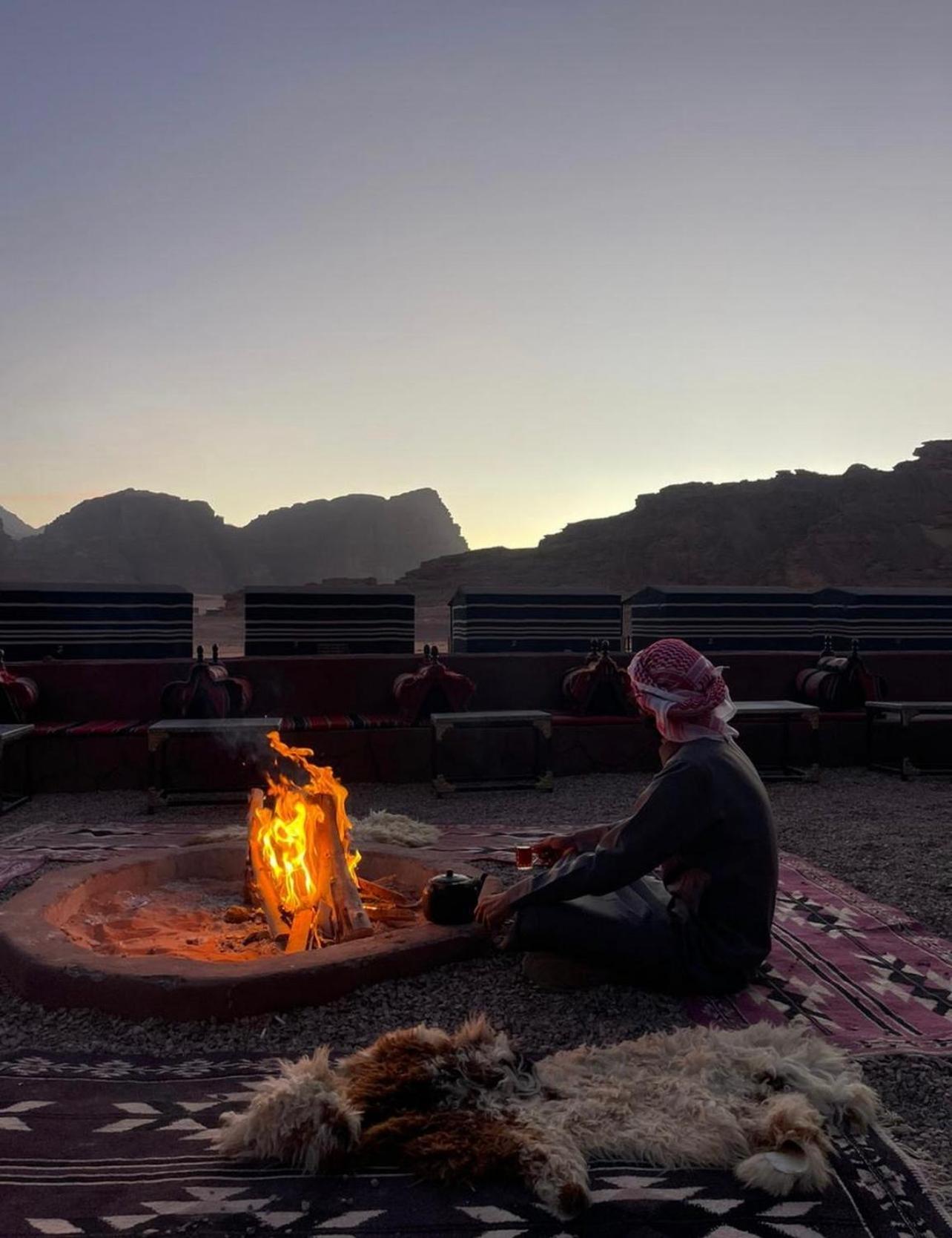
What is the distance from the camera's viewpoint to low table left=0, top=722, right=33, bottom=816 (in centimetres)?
710

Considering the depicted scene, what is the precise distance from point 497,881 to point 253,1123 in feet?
5.71

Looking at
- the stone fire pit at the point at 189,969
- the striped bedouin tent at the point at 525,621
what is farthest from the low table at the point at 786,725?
the stone fire pit at the point at 189,969

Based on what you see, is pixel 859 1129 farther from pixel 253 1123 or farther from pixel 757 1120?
pixel 253 1123

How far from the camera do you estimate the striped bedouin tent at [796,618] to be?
12367 millimetres

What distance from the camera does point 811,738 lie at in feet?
28.2

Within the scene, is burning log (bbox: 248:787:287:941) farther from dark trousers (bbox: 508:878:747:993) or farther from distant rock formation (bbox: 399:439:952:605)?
distant rock formation (bbox: 399:439:952:605)

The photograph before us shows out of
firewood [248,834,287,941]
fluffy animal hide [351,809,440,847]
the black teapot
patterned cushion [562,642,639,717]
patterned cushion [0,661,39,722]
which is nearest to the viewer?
the black teapot

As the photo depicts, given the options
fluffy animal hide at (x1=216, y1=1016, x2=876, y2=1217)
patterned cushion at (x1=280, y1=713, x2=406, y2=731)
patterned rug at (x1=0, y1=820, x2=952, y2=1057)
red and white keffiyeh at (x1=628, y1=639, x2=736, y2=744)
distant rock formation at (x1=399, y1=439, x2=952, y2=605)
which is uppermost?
distant rock formation at (x1=399, y1=439, x2=952, y2=605)

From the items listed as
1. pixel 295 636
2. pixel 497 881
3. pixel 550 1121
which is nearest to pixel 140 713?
pixel 295 636

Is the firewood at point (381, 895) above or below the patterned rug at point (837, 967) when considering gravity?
above

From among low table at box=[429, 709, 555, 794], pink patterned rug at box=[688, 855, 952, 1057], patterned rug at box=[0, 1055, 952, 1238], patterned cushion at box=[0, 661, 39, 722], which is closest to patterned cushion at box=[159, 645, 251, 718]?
patterned cushion at box=[0, 661, 39, 722]

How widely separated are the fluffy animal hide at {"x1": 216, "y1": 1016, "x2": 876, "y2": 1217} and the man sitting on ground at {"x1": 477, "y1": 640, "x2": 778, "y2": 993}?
1.62ft

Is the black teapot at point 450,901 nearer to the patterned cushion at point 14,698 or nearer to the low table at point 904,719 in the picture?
the patterned cushion at point 14,698

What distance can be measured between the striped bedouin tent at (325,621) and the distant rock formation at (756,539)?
131ft
